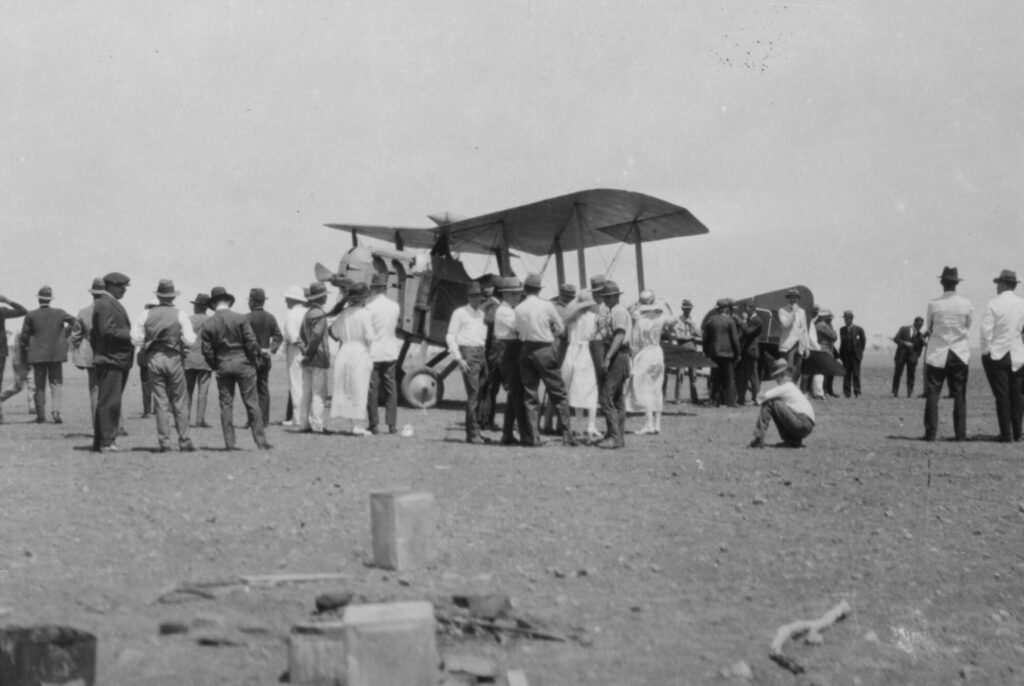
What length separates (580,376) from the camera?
42.2ft

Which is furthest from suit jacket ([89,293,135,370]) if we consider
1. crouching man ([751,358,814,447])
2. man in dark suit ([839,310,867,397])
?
man in dark suit ([839,310,867,397])

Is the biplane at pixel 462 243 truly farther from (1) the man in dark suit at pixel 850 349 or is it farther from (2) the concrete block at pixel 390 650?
(2) the concrete block at pixel 390 650

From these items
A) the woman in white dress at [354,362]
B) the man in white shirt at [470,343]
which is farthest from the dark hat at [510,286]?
the woman in white dress at [354,362]

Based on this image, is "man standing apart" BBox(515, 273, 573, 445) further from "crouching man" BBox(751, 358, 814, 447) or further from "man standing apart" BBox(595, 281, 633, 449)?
"crouching man" BBox(751, 358, 814, 447)

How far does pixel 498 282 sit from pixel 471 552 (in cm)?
667

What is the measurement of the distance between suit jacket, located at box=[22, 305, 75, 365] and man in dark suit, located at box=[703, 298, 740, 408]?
11.3 metres

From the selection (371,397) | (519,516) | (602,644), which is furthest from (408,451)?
(602,644)

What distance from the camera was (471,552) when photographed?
20.8ft

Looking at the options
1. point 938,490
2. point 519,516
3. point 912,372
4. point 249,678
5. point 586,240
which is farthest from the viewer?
point 912,372

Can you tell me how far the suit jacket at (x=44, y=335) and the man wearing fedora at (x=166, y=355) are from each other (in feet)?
16.4

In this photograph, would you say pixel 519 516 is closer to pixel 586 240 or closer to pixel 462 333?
pixel 462 333

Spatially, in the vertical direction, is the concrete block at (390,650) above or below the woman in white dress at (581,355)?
below

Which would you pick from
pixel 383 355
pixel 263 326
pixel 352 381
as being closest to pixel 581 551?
pixel 352 381

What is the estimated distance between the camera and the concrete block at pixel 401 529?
5.81 meters
